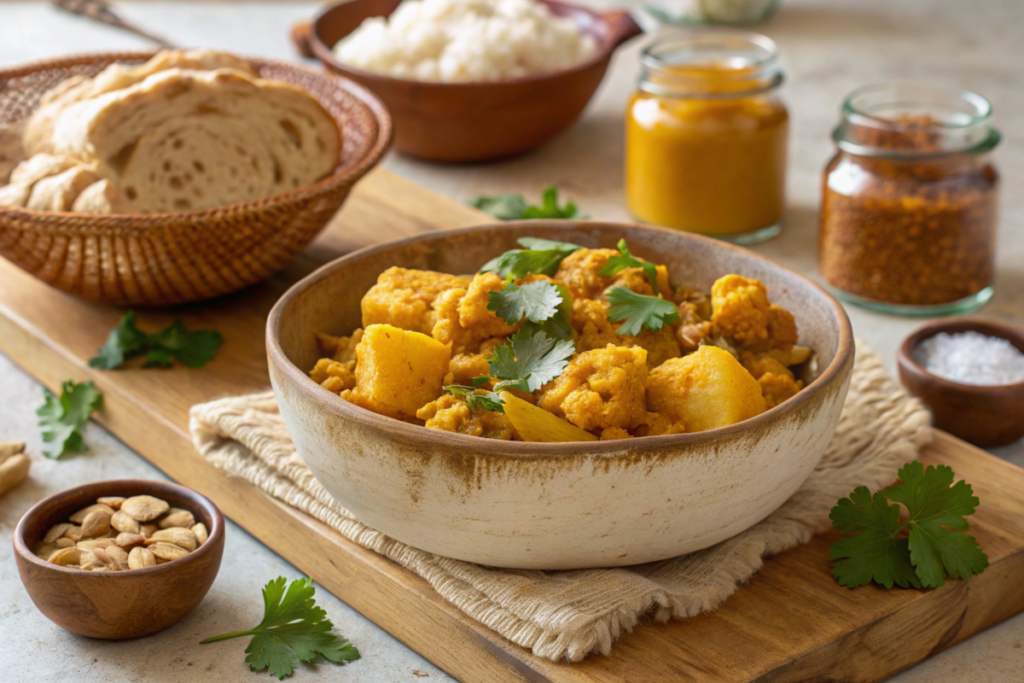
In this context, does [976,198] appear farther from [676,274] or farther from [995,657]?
[995,657]

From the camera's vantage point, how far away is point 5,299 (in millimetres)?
2143

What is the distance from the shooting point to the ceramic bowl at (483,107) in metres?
2.77

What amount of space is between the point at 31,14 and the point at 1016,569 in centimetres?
397

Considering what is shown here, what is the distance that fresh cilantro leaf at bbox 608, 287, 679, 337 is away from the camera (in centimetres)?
138

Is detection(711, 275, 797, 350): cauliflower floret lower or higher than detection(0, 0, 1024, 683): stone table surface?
higher

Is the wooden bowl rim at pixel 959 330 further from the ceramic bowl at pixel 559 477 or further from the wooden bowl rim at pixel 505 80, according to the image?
the wooden bowl rim at pixel 505 80

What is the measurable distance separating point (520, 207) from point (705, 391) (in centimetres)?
128

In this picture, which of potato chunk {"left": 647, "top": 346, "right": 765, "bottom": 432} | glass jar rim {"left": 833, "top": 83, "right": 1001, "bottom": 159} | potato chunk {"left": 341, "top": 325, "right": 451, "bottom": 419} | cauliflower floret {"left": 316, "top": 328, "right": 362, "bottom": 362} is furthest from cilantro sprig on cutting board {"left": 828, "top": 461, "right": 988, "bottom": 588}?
glass jar rim {"left": 833, "top": 83, "right": 1001, "bottom": 159}

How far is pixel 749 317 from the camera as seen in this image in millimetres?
1441

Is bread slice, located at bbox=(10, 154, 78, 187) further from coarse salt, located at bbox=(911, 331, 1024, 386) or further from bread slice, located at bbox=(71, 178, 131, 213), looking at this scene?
coarse salt, located at bbox=(911, 331, 1024, 386)

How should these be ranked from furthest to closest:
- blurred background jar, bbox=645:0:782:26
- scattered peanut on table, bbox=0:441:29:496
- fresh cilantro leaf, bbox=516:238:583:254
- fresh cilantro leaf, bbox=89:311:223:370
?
blurred background jar, bbox=645:0:782:26 < fresh cilantro leaf, bbox=89:311:223:370 < scattered peanut on table, bbox=0:441:29:496 < fresh cilantro leaf, bbox=516:238:583:254

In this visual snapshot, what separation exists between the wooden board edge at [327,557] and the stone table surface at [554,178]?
0.02 m

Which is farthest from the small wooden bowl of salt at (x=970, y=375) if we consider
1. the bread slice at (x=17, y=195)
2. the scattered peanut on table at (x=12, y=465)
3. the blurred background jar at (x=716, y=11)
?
the blurred background jar at (x=716, y=11)

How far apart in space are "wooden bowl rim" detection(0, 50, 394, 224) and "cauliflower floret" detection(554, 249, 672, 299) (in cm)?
61
